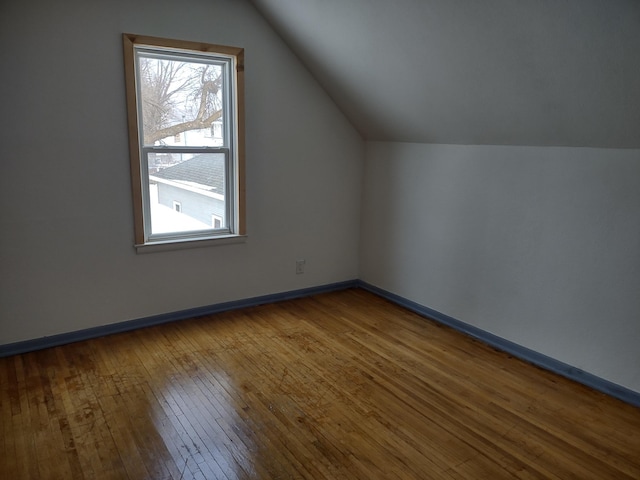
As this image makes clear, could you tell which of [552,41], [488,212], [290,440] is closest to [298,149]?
[488,212]

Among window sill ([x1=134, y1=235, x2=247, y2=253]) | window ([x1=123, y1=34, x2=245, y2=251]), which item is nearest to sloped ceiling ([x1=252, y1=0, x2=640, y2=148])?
window ([x1=123, y1=34, x2=245, y2=251])

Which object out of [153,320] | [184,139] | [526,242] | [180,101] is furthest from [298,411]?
[180,101]

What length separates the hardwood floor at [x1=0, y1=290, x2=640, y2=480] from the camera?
2152mm

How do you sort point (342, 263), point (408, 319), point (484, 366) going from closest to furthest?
point (484, 366), point (408, 319), point (342, 263)

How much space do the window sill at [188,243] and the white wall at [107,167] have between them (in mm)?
51

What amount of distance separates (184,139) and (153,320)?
1412mm

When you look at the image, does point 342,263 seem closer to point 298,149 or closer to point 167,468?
point 298,149

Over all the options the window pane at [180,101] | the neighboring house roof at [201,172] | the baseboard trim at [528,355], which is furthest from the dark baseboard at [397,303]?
the window pane at [180,101]

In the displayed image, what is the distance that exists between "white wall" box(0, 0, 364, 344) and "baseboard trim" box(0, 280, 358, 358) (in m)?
0.05

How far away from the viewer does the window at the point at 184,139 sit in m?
3.34

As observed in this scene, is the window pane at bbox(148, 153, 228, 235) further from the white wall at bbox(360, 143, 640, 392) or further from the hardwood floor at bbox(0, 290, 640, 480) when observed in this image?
the white wall at bbox(360, 143, 640, 392)

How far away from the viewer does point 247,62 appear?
144 inches

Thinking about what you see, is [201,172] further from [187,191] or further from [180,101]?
[180,101]

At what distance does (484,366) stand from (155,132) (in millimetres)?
2828
